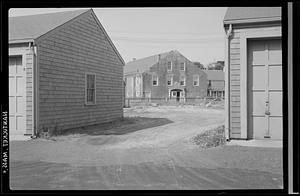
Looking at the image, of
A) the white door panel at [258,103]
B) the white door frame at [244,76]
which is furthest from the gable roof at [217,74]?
the white door panel at [258,103]

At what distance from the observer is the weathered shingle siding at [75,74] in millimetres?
6965

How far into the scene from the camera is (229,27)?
5.68 meters

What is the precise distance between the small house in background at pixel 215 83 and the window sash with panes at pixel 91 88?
372 cm

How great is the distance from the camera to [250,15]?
18.2ft

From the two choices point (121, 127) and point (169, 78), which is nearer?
point (169, 78)

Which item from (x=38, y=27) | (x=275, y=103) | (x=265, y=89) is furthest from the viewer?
(x=38, y=27)

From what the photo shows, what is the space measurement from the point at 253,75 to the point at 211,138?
163cm

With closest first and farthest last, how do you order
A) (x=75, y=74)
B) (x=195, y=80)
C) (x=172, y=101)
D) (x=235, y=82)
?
(x=235, y=82), (x=195, y=80), (x=75, y=74), (x=172, y=101)

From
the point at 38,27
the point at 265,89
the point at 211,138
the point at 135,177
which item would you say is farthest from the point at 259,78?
the point at 38,27

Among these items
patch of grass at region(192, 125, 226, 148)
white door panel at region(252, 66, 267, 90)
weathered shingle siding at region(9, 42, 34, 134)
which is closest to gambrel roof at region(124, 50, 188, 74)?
white door panel at region(252, 66, 267, 90)

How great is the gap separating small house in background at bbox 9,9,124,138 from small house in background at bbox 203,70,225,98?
2464 millimetres

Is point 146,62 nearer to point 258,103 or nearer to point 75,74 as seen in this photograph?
point 258,103

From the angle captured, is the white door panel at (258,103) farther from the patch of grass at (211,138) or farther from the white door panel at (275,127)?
the patch of grass at (211,138)
